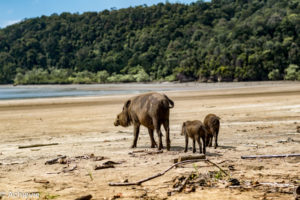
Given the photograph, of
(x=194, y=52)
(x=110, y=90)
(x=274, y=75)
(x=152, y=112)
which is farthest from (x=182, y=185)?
(x=194, y=52)

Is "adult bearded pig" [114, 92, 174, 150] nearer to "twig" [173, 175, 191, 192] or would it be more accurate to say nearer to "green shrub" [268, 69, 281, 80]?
"twig" [173, 175, 191, 192]

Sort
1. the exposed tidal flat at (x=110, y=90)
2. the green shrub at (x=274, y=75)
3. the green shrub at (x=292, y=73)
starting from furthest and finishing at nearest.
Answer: the green shrub at (x=274, y=75) < the green shrub at (x=292, y=73) < the exposed tidal flat at (x=110, y=90)

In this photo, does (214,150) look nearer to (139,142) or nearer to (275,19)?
(139,142)

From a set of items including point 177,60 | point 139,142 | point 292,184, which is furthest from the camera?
point 177,60

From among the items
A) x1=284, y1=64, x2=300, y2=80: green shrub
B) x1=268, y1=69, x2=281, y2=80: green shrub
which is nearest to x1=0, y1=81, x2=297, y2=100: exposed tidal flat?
x1=284, y1=64, x2=300, y2=80: green shrub

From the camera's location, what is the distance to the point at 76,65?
181875 mm

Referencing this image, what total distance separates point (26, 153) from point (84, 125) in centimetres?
733

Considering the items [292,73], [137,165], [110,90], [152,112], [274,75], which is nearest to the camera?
[137,165]

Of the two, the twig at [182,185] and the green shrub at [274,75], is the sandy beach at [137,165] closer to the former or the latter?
the twig at [182,185]

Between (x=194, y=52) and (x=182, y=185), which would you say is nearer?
(x=182, y=185)

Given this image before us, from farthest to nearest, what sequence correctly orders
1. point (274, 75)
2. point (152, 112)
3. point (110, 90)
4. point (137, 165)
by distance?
point (274, 75) < point (110, 90) < point (152, 112) < point (137, 165)

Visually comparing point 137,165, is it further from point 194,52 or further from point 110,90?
point 194,52

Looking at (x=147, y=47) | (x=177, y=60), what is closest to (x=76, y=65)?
(x=147, y=47)

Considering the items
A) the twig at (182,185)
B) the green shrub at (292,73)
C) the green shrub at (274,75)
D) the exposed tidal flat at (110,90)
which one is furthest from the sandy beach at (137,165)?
the green shrub at (274,75)
